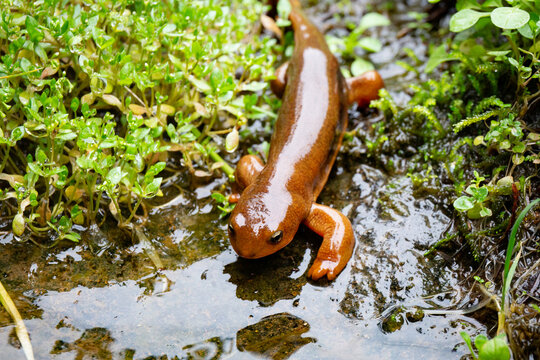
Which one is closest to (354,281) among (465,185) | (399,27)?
(465,185)

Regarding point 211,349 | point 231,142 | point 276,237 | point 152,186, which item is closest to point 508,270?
point 276,237

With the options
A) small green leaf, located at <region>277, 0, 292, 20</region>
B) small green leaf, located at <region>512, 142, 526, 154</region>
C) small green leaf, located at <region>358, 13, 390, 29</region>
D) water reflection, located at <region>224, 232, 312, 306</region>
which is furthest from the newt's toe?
small green leaf, located at <region>358, 13, 390, 29</region>

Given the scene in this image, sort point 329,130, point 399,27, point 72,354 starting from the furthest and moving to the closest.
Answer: point 399,27 → point 329,130 → point 72,354

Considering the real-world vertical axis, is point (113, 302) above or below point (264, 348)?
above

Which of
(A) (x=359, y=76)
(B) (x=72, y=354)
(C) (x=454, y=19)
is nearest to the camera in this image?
(B) (x=72, y=354)

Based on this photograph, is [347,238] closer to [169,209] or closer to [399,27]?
[169,209]

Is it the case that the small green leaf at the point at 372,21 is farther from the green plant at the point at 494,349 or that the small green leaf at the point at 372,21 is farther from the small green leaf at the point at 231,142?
the green plant at the point at 494,349

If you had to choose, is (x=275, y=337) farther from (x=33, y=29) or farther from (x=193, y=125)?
(x=33, y=29)
